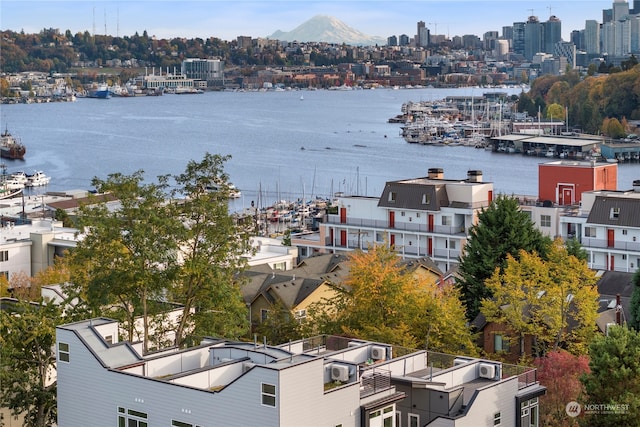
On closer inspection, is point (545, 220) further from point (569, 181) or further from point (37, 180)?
point (37, 180)

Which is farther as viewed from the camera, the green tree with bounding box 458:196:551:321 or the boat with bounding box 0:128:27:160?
the boat with bounding box 0:128:27:160

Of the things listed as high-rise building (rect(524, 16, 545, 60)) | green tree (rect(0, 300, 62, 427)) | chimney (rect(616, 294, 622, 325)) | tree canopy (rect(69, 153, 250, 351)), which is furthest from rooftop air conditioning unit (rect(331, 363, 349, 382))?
high-rise building (rect(524, 16, 545, 60))

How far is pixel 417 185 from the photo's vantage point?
69.5ft

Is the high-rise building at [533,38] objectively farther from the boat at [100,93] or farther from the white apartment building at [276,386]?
the white apartment building at [276,386]

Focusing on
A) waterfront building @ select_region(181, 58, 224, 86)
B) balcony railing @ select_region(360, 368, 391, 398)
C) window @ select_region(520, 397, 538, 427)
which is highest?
waterfront building @ select_region(181, 58, 224, 86)

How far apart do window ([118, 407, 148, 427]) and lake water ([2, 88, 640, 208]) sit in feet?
96.9

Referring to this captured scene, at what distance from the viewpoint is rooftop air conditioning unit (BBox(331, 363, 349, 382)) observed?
27.7 feet

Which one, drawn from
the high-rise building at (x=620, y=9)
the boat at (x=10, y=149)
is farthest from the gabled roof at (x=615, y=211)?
the high-rise building at (x=620, y=9)

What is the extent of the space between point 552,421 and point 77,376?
141 inches

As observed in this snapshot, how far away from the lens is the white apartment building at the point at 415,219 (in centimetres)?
2066

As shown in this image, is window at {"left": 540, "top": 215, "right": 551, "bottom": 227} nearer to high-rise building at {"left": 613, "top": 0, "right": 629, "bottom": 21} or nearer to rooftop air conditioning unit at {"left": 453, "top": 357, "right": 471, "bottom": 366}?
rooftop air conditioning unit at {"left": 453, "top": 357, "right": 471, "bottom": 366}

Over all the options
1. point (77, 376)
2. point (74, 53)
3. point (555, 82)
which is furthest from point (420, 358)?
point (74, 53)

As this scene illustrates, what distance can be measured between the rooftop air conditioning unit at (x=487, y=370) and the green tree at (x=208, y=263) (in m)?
2.93

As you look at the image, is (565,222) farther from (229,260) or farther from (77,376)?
(77,376)
